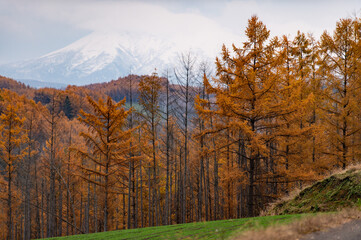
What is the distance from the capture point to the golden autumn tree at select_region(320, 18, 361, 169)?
641 inches

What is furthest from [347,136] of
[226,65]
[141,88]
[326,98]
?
[141,88]

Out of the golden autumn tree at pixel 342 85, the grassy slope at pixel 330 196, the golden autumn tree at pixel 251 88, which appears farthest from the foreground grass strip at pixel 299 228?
the golden autumn tree at pixel 342 85

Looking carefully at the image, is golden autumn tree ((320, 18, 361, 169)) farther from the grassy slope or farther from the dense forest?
the grassy slope

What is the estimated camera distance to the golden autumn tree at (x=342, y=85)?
16.3 meters

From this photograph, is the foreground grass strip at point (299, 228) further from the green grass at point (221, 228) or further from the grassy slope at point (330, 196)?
the grassy slope at point (330, 196)

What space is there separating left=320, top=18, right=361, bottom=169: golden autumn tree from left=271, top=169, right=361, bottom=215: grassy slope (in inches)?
308

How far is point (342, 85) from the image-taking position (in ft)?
Answer: 55.2

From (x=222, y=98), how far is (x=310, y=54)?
14.6 meters

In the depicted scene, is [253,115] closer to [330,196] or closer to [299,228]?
[330,196]

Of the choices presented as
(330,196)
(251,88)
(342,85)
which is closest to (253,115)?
(251,88)

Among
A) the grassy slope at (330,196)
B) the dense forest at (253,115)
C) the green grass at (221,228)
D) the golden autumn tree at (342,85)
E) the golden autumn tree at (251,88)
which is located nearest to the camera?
the green grass at (221,228)

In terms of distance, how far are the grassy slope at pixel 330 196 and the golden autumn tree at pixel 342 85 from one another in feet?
25.7

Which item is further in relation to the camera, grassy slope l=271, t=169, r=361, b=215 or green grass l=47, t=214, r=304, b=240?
grassy slope l=271, t=169, r=361, b=215

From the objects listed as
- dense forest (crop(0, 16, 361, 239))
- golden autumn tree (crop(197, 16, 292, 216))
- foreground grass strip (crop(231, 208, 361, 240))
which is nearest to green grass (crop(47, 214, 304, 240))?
foreground grass strip (crop(231, 208, 361, 240))
